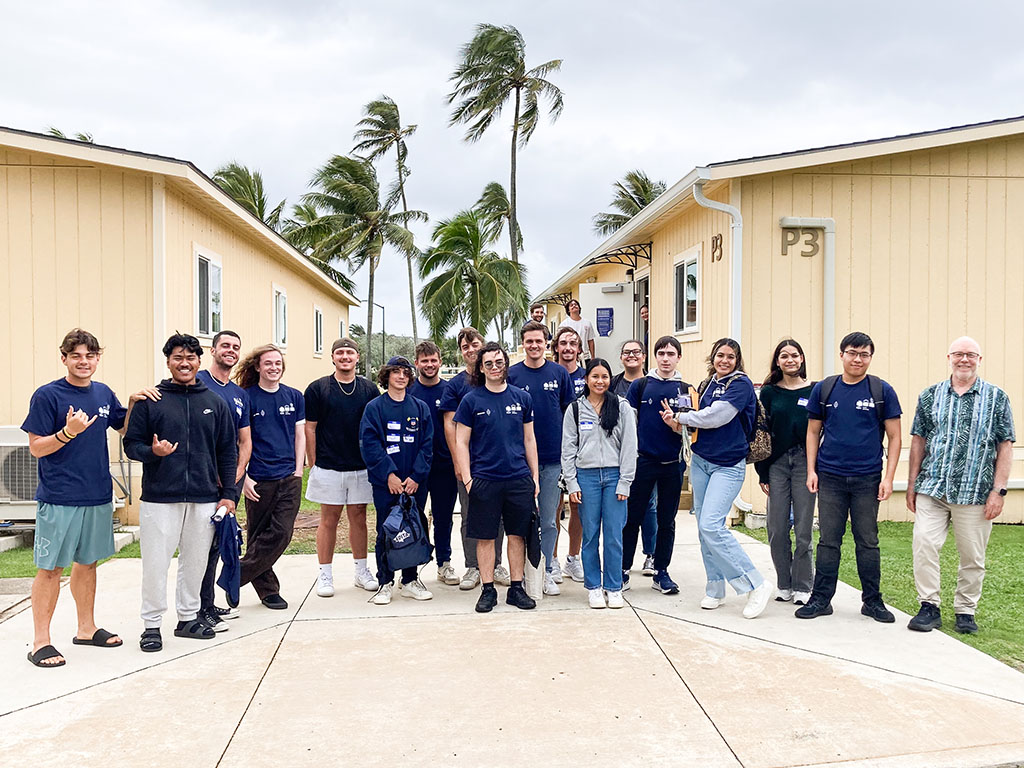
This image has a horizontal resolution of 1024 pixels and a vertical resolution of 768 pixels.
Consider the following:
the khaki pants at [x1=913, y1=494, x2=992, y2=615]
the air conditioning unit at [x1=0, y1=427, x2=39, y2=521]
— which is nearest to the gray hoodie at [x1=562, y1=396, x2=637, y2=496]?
the khaki pants at [x1=913, y1=494, x2=992, y2=615]

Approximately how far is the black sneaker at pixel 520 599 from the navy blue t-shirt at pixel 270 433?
5.53ft

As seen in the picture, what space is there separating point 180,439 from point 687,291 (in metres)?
7.19

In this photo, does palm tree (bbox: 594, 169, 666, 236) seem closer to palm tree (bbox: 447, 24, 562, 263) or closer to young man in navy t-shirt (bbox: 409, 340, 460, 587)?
palm tree (bbox: 447, 24, 562, 263)

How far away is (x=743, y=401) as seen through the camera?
17.5 ft

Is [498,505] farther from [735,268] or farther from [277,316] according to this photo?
[277,316]

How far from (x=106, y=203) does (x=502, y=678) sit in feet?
21.5

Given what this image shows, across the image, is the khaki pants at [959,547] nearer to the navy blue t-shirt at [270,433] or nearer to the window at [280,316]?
the navy blue t-shirt at [270,433]

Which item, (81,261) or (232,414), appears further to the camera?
(81,261)

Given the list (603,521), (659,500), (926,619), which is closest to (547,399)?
(603,521)

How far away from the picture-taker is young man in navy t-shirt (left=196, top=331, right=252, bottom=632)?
507 centimetres

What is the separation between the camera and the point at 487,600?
5496 mm

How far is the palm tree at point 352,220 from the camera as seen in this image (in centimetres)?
3192

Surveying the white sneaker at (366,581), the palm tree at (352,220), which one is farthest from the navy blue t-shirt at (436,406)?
the palm tree at (352,220)

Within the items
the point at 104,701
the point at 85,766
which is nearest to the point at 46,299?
the point at 104,701
